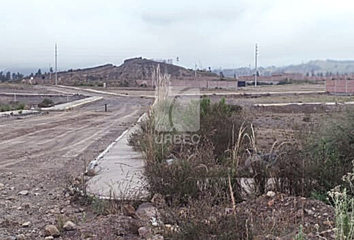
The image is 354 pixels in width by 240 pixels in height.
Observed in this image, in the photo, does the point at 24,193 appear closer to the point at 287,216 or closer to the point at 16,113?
the point at 287,216

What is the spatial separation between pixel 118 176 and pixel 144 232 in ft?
14.2

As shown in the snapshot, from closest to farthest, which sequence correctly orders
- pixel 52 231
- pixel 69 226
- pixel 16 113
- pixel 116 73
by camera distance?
pixel 52 231 < pixel 69 226 < pixel 16 113 < pixel 116 73

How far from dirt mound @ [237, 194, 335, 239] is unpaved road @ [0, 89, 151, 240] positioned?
2553mm

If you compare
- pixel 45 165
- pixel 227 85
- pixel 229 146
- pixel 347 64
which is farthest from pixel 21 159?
pixel 227 85

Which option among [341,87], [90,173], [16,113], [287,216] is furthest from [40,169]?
[341,87]

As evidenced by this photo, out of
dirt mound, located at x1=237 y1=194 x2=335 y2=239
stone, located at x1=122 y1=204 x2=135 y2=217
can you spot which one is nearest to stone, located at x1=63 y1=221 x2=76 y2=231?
stone, located at x1=122 y1=204 x2=135 y2=217

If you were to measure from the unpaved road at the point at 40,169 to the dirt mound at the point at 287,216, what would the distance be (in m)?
2.55

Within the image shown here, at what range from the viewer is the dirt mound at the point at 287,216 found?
6.06m

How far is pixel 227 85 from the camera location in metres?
100

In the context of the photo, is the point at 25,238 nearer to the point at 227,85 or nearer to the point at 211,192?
the point at 211,192

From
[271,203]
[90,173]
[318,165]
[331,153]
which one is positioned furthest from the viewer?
[90,173]

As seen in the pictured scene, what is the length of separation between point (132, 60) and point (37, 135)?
123321 mm

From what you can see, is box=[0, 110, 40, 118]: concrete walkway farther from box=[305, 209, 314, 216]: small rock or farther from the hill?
the hill

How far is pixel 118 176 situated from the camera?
11.1 meters
